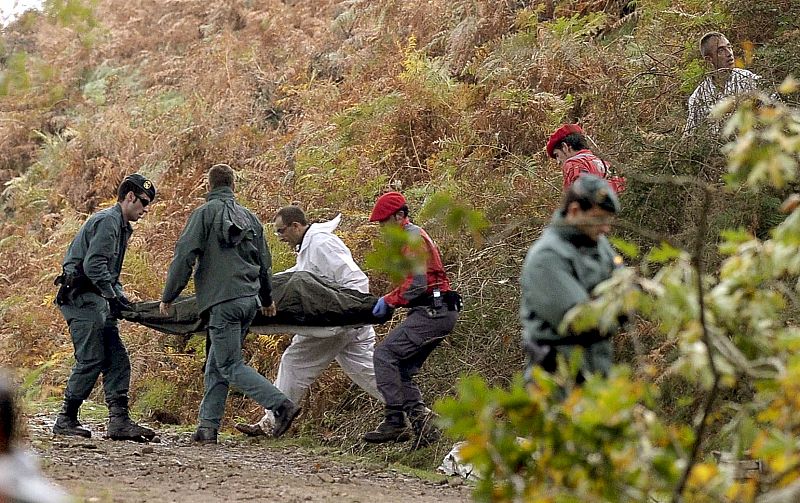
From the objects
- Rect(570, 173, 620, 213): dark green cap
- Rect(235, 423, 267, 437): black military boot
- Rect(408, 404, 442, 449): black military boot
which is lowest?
Rect(235, 423, 267, 437): black military boot

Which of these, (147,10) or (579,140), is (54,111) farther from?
(579,140)

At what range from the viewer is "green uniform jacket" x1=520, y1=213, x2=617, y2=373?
564 centimetres

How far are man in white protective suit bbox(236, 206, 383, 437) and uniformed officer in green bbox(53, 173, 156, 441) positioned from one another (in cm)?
123

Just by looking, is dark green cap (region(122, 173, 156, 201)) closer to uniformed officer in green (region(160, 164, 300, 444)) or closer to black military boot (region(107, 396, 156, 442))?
uniformed officer in green (region(160, 164, 300, 444))

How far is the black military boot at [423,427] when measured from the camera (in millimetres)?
10359

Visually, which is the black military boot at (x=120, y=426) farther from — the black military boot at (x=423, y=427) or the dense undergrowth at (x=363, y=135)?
the black military boot at (x=423, y=427)

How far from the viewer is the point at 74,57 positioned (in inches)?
1033

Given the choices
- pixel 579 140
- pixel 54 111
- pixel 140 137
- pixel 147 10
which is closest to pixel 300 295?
pixel 579 140

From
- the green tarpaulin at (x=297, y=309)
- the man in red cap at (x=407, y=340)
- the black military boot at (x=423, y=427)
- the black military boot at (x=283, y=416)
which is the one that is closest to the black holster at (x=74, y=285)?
the green tarpaulin at (x=297, y=309)

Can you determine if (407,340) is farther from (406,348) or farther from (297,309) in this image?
(297,309)

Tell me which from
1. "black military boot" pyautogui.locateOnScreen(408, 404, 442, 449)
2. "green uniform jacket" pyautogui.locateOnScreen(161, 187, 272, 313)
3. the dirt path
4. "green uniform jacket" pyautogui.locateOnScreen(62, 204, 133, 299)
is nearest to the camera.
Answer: the dirt path

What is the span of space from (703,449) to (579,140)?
2916mm

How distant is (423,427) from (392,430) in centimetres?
28

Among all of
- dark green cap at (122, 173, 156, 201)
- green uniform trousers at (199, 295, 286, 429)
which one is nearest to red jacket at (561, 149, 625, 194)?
green uniform trousers at (199, 295, 286, 429)
